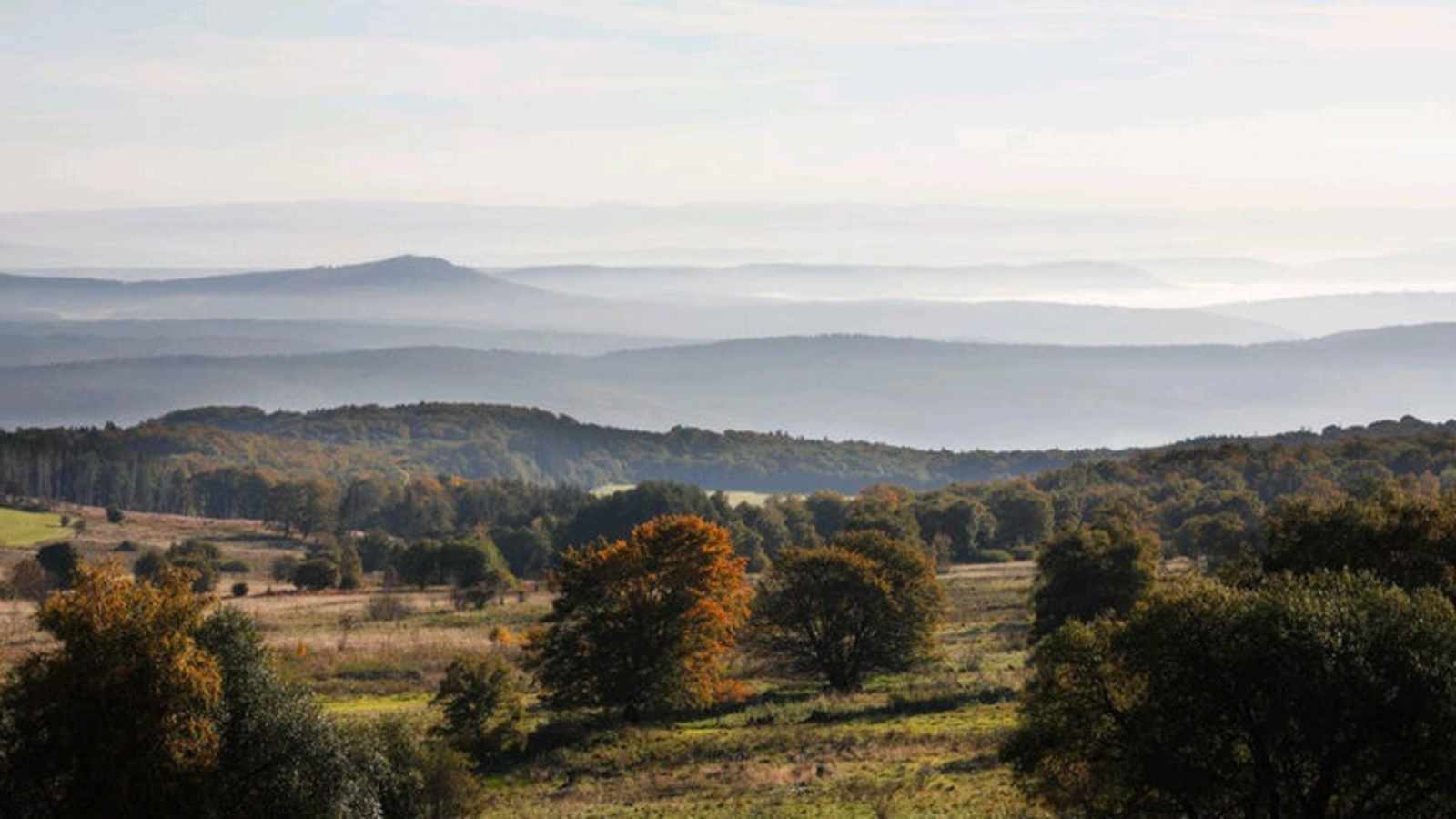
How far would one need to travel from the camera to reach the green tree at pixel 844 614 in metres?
62.1

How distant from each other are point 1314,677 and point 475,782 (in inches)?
828

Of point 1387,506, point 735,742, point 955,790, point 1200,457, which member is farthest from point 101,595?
point 1200,457

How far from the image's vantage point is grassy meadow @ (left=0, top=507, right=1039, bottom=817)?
1622 inches

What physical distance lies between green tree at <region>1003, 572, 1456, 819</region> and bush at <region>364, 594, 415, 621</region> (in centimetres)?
6326

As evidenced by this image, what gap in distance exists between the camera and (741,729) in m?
52.7

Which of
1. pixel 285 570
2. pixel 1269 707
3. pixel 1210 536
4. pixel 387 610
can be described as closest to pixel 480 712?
pixel 1269 707

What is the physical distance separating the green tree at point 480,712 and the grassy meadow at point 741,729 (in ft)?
3.92

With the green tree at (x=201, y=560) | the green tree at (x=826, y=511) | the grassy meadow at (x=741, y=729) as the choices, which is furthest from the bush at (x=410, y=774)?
the green tree at (x=826, y=511)

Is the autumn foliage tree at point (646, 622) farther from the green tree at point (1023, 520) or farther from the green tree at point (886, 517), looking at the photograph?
the green tree at point (1023, 520)

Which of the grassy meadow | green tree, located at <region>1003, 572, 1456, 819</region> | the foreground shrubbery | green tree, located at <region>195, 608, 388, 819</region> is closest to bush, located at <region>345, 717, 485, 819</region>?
green tree, located at <region>195, 608, 388, 819</region>

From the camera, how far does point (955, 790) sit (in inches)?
1585

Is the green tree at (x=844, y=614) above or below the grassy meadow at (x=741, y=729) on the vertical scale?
above

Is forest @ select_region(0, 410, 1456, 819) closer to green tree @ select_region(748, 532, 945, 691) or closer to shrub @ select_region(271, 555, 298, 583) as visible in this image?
green tree @ select_region(748, 532, 945, 691)

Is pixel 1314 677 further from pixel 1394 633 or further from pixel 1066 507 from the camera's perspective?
pixel 1066 507
